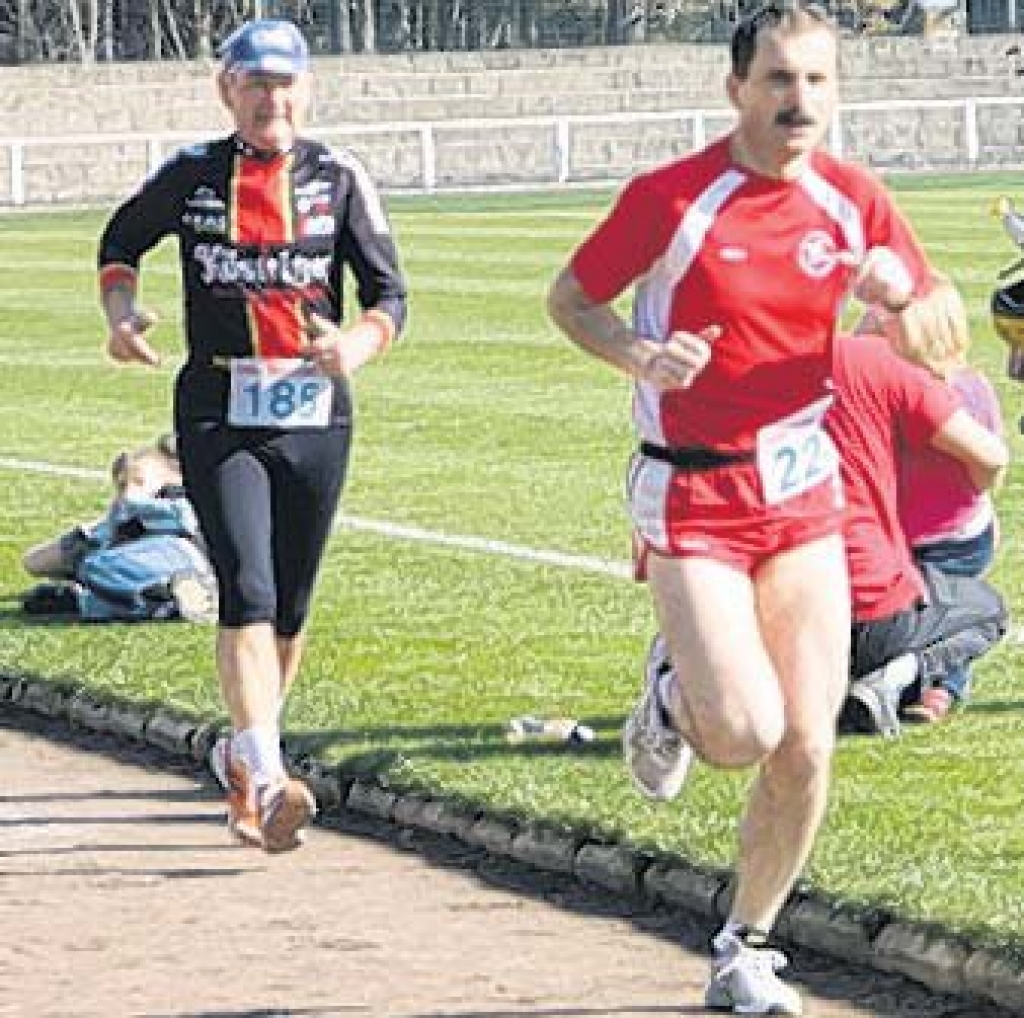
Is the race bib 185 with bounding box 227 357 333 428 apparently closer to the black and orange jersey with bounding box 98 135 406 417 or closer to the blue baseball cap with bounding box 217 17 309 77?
the black and orange jersey with bounding box 98 135 406 417

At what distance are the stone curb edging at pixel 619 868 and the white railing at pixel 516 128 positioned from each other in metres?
35.7

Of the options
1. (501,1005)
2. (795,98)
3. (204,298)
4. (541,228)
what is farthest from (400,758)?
(541,228)

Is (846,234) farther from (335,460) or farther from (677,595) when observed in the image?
(335,460)

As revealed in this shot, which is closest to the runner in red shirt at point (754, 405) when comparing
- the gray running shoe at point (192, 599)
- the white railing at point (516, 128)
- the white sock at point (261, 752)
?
the white sock at point (261, 752)

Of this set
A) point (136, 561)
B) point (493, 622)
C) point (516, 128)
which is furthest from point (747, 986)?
point (516, 128)

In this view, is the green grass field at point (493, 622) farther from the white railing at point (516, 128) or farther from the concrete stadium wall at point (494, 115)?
the concrete stadium wall at point (494, 115)

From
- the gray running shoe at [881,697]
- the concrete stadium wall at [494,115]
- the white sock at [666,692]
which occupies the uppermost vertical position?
the white sock at [666,692]

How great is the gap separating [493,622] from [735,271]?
5329mm

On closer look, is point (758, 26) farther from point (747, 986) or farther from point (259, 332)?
point (259, 332)

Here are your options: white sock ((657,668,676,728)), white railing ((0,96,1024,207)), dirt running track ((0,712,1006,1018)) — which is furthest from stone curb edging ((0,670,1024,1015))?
white railing ((0,96,1024,207))

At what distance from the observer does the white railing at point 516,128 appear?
47.9 meters

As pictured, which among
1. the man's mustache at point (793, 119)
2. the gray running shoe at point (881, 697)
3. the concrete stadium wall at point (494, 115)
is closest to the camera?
the man's mustache at point (793, 119)

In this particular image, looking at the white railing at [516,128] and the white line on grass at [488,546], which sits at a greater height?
the white line on grass at [488,546]

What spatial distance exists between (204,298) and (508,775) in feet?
5.04
